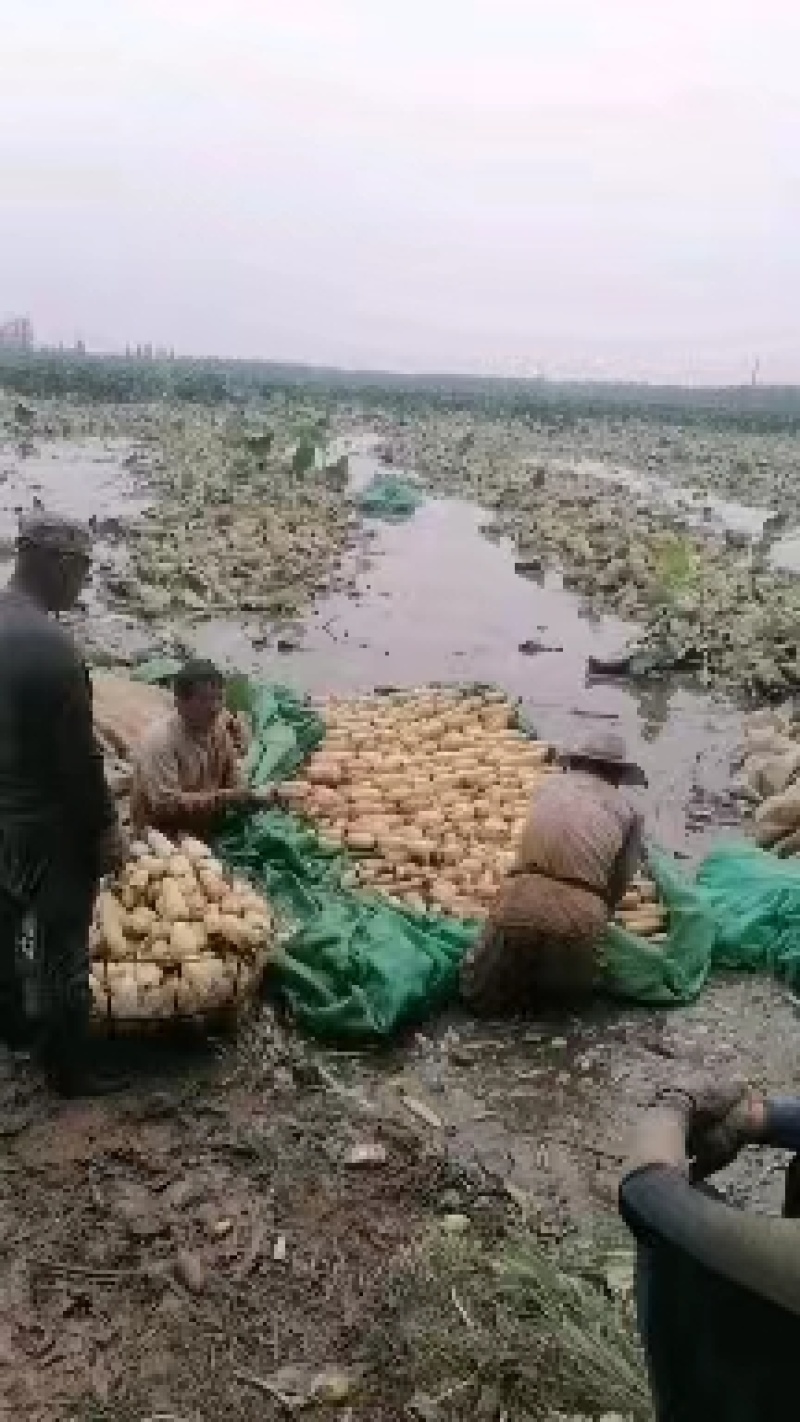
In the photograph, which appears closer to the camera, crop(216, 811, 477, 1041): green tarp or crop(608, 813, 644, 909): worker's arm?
crop(216, 811, 477, 1041): green tarp

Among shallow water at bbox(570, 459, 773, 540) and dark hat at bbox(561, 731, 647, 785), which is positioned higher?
shallow water at bbox(570, 459, 773, 540)

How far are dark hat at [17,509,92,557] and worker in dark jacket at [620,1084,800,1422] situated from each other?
2628 mm

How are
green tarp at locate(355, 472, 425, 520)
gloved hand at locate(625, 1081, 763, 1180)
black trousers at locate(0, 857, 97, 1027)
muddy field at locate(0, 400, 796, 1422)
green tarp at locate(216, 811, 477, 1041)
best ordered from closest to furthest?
gloved hand at locate(625, 1081, 763, 1180)
muddy field at locate(0, 400, 796, 1422)
black trousers at locate(0, 857, 97, 1027)
green tarp at locate(216, 811, 477, 1041)
green tarp at locate(355, 472, 425, 520)

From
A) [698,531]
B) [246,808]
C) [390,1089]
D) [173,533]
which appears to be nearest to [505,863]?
[246,808]

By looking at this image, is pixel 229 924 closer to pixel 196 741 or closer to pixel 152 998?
pixel 152 998

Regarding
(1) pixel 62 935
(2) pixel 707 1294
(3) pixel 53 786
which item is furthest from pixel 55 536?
(2) pixel 707 1294

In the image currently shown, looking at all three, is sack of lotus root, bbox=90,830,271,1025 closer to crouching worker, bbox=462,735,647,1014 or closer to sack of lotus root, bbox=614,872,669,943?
crouching worker, bbox=462,735,647,1014

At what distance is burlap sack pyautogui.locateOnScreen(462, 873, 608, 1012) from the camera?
4.97m

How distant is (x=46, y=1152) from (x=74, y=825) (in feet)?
3.20

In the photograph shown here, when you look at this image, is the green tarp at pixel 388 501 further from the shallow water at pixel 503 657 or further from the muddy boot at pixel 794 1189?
the muddy boot at pixel 794 1189

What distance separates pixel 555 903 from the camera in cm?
499

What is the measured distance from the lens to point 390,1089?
4.51m

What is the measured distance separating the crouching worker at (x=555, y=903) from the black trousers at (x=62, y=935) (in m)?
1.63

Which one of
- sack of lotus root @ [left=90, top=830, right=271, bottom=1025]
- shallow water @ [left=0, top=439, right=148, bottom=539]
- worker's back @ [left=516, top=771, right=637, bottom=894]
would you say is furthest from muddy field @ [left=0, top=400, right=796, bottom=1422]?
shallow water @ [left=0, top=439, right=148, bottom=539]
